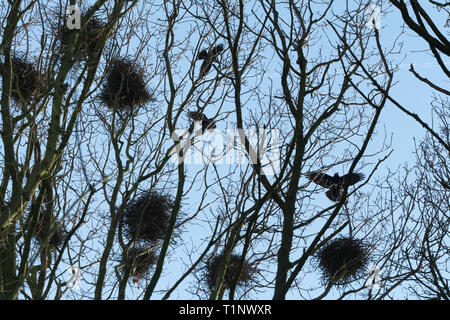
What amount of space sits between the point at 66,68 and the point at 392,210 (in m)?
3.11

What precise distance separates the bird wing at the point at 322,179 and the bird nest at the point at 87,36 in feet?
6.78

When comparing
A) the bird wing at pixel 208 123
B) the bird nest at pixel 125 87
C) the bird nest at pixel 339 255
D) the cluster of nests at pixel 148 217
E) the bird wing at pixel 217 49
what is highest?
the bird wing at pixel 217 49

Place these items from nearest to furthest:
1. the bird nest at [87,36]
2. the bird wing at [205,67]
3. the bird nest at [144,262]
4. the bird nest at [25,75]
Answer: the bird nest at [87,36]
the bird wing at [205,67]
the bird nest at [25,75]
the bird nest at [144,262]

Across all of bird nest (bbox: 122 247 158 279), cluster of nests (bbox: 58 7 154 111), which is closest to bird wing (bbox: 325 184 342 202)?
bird nest (bbox: 122 247 158 279)

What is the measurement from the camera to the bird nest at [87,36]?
203 inches

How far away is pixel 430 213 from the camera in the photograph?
5.70 metres

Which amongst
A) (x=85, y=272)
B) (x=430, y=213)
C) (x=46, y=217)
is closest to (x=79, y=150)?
(x=46, y=217)

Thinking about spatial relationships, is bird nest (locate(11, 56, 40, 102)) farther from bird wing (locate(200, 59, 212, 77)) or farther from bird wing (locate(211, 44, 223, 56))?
bird wing (locate(211, 44, 223, 56))

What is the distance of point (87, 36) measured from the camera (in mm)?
5270

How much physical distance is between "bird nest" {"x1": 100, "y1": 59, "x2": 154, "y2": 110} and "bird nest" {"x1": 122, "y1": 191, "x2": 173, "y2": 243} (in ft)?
2.79

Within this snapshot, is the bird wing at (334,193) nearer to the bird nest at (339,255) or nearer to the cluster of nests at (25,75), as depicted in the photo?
the bird nest at (339,255)

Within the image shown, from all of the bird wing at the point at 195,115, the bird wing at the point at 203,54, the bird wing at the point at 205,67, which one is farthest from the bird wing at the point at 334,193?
the bird wing at the point at 203,54

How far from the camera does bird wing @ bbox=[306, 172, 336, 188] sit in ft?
16.0
